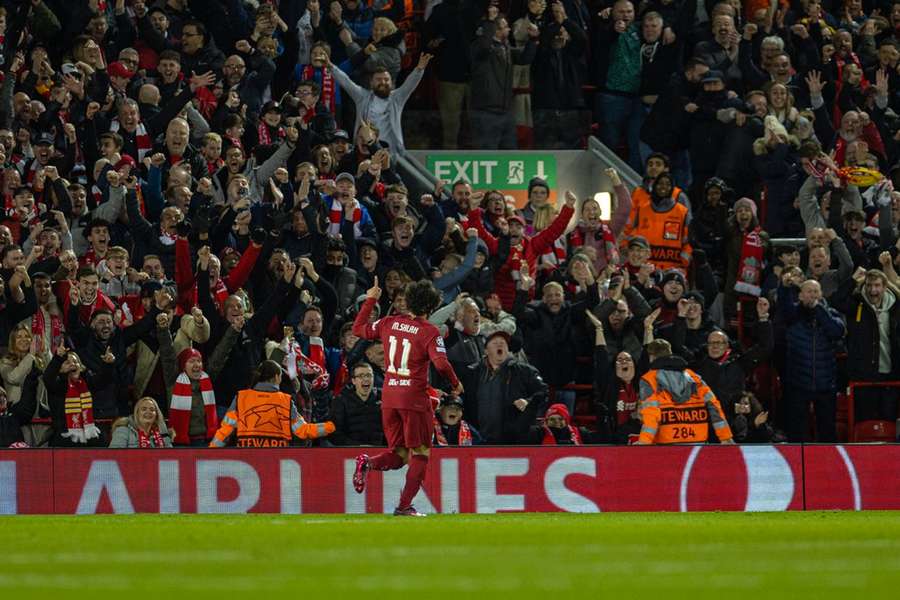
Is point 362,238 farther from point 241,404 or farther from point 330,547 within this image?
point 330,547

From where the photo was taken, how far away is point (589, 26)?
22906mm

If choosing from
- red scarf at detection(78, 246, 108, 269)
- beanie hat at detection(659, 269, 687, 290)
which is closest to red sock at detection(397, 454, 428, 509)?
red scarf at detection(78, 246, 108, 269)

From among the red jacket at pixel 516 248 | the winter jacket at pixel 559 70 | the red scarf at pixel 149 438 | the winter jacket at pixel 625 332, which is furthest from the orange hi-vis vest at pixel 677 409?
the winter jacket at pixel 559 70

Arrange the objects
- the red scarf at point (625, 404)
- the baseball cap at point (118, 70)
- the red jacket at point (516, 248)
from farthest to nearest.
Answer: the red jacket at point (516, 248)
the baseball cap at point (118, 70)
the red scarf at point (625, 404)

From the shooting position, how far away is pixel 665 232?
64.1 feet

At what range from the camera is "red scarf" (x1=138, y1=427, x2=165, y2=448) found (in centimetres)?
1595

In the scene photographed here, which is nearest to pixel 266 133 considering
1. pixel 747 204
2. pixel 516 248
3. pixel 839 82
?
pixel 516 248

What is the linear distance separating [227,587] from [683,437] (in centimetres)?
898

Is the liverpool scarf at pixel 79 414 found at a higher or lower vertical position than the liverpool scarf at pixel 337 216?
lower

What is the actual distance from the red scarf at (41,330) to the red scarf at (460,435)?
369 centimetres

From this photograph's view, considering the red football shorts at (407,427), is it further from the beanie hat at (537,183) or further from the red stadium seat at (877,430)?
the beanie hat at (537,183)

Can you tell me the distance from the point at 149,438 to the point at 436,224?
14.5 ft

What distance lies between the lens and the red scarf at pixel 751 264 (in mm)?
19234

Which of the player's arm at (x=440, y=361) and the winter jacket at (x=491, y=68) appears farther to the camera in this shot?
the winter jacket at (x=491, y=68)
